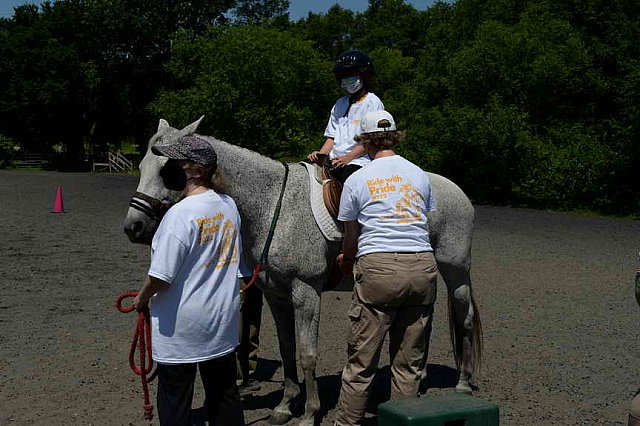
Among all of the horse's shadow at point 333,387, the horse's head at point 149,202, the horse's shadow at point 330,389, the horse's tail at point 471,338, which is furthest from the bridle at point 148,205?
the horse's tail at point 471,338

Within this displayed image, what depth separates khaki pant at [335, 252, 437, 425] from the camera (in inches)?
162

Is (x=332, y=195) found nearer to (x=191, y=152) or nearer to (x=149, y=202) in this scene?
(x=149, y=202)

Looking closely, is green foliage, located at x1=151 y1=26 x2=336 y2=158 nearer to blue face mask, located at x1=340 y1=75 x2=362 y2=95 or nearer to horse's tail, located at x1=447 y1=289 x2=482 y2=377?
horse's tail, located at x1=447 y1=289 x2=482 y2=377

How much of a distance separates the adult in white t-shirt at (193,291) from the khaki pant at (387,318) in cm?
75

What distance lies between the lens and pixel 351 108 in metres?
5.37

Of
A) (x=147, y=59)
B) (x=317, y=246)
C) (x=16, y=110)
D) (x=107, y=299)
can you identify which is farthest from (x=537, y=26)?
(x=16, y=110)

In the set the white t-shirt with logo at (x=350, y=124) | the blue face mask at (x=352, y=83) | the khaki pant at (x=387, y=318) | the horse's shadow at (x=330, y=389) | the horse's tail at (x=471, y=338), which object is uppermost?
the blue face mask at (x=352, y=83)

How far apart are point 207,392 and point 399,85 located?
38298 mm

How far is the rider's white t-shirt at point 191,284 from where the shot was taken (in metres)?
3.60

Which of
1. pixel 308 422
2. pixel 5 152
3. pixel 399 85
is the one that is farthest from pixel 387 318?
pixel 5 152

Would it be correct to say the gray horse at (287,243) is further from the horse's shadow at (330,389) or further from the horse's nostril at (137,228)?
the horse's nostril at (137,228)

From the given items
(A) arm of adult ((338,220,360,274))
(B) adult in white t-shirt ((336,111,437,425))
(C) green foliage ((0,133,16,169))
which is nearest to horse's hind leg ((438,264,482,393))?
(A) arm of adult ((338,220,360,274))

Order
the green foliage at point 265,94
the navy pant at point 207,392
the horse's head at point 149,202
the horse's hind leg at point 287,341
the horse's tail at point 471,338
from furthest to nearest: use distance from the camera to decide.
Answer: the green foliage at point 265,94
the horse's tail at point 471,338
the horse's hind leg at point 287,341
the horse's head at point 149,202
the navy pant at point 207,392

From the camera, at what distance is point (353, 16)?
212 ft
